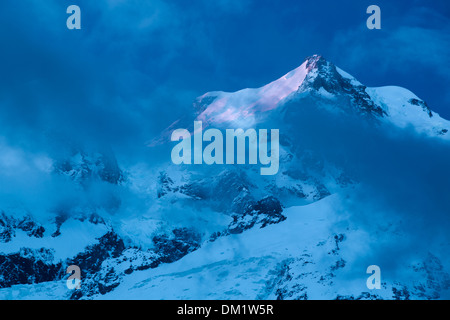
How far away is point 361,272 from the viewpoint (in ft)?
619
